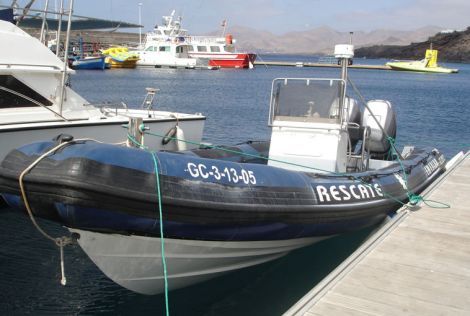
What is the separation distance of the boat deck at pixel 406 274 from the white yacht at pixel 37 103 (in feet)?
18.0

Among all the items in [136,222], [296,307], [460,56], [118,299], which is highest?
[460,56]

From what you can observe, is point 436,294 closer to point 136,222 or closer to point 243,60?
point 136,222

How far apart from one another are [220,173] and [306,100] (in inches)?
105

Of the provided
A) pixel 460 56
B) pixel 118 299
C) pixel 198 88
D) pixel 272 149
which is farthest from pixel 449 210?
pixel 460 56

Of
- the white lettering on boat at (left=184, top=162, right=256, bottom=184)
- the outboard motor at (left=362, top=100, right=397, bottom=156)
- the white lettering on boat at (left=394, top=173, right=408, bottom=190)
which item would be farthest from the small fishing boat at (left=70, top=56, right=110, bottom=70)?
the white lettering on boat at (left=184, top=162, right=256, bottom=184)

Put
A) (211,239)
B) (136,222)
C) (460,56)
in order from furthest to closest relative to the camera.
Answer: (460,56), (211,239), (136,222)

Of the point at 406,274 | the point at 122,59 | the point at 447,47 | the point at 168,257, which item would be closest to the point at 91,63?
the point at 122,59

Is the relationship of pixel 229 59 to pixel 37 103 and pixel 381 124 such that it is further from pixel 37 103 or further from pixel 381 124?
pixel 37 103

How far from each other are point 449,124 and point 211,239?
20.8 m

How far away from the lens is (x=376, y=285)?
15.9ft

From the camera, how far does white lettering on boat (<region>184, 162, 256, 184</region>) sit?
16.4 feet

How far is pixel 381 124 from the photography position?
9680 mm

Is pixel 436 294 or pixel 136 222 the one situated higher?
pixel 136 222

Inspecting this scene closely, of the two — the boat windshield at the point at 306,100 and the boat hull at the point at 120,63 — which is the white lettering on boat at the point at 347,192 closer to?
the boat windshield at the point at 306,100
